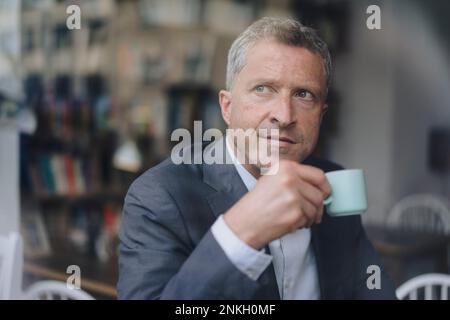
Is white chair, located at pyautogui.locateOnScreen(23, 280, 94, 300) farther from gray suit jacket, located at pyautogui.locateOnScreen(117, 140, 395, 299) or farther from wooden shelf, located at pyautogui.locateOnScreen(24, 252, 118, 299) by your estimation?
gray suit jacket, located at pyautogui.locateOnScreen(117, 140, 395, 299)

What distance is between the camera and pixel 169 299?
887 mm

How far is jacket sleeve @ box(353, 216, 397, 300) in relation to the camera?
112cm

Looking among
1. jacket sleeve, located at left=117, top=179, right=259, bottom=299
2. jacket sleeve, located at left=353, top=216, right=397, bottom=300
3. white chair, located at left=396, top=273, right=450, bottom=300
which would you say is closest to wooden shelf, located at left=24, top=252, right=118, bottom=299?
jacket sleeve, located at left=117, top=179, right=259, bottom=299

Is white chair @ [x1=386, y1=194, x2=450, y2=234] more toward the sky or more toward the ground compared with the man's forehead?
more toward the ground

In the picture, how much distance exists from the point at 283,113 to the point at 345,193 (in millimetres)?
157

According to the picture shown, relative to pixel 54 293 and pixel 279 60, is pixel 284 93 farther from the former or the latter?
pixel 54 293

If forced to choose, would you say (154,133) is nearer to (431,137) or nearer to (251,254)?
(431,137)

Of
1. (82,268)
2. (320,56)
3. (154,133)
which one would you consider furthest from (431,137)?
(320,56)

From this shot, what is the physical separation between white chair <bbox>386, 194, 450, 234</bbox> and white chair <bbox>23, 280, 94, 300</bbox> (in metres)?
2.03

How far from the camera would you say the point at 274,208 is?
83 centimetres

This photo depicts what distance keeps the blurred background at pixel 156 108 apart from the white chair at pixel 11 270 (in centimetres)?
17

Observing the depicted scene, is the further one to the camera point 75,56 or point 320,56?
point 75,56

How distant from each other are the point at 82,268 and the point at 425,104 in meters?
2.01

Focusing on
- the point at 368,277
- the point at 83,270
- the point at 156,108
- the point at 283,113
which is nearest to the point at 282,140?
the point at 283,113
